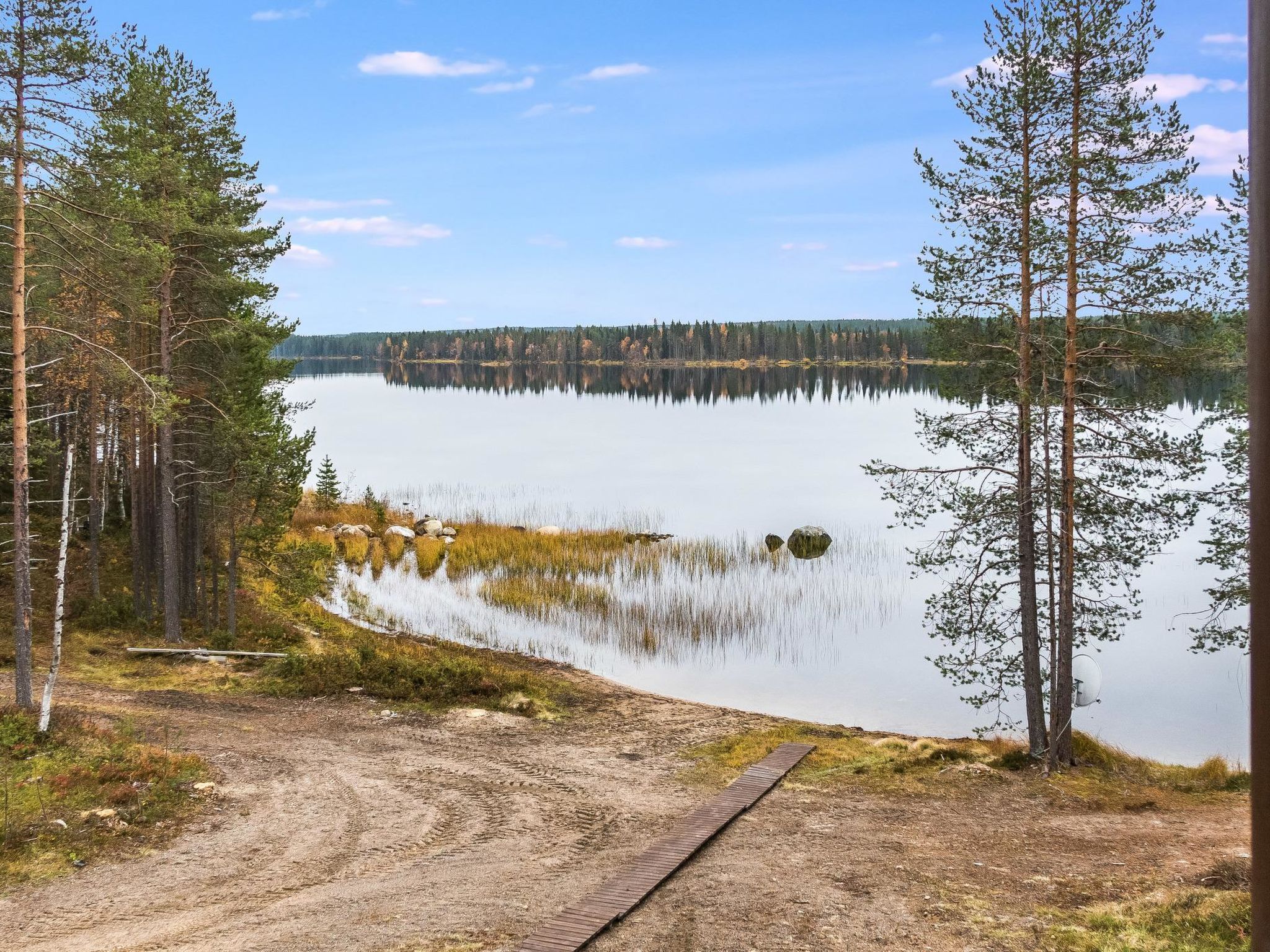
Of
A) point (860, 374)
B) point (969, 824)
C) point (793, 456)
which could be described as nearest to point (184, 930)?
point (969, 824)

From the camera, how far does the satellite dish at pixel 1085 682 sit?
63.3 feet

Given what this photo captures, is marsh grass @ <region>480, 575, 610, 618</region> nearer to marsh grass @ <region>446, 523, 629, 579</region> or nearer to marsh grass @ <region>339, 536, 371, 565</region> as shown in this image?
marsh grass @ <region>446, 523, 629, 579</region>

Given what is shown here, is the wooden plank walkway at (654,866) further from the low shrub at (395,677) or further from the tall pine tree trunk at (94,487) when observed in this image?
the tall pine tree trunk at (94,487)

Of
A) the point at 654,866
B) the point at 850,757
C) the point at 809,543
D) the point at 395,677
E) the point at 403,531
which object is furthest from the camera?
the point at 403,531

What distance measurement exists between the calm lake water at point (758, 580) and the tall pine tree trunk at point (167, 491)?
7132 millimetres

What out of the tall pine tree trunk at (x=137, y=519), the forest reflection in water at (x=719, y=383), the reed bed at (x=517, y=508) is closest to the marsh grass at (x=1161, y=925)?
the tall pine tree trunk at (x=137, y=519)

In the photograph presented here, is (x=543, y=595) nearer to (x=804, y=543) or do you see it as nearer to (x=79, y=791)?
(x=804, y=543)

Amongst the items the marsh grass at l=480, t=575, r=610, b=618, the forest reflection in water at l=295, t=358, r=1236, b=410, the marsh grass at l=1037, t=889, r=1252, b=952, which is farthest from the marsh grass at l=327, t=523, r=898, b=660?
the forest reflection in water at l=295, t=358, r=1236, b=410

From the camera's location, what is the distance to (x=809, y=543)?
121ft

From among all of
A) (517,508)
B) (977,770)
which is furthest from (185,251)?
(517,508)

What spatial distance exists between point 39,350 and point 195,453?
12.9 feet

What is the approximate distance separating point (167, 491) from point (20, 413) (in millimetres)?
7081

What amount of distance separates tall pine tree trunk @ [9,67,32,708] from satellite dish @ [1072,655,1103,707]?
57.9 feet

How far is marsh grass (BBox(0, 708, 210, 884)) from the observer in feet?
37.2
